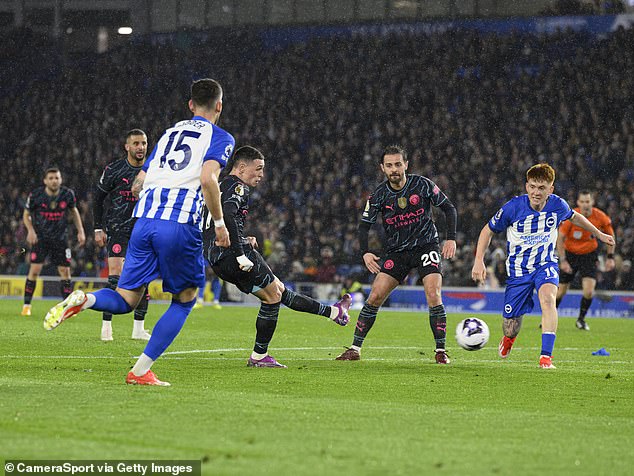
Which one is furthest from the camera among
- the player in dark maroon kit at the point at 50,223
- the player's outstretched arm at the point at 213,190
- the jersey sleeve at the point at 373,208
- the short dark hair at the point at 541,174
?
the player in dark maroon kit at the point at 50,223

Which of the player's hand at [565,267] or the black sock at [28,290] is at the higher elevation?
the player's hand at [565,267]

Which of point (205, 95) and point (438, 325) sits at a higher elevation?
point (205, 95)

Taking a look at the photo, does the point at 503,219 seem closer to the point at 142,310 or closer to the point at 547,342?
the point at 547,342

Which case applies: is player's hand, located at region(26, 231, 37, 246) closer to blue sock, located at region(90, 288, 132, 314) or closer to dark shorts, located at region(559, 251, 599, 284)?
dark shorts, located at region(559, 251, 599, 284)

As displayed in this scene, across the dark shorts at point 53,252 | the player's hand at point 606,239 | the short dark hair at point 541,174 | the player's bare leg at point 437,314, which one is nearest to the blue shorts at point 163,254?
the player's bare leg at point 437,314

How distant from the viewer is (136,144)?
12641 mm

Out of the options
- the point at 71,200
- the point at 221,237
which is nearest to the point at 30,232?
the point at 71,200

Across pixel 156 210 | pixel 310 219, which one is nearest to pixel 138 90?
pixel 310 219

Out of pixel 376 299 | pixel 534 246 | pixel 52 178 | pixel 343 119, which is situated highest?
pixel 343 119

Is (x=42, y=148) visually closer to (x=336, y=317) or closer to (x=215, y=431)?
(x=336, y=317)

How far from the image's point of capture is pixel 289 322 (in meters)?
19.0

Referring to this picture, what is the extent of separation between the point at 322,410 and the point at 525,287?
15.3 ft

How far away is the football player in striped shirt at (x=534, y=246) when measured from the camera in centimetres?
1055

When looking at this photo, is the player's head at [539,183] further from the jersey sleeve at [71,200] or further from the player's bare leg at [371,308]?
the jersey sleeve at [71,200]
